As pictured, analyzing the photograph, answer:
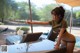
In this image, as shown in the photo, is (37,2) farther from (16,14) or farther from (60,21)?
(60,21)

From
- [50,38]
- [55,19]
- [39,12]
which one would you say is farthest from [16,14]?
[55,19]

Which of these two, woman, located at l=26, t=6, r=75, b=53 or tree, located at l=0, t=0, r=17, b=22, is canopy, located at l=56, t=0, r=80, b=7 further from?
woman, located at l=26, t=6, r=75, b=53

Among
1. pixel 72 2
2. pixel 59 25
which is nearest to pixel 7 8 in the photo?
pixel 72 2

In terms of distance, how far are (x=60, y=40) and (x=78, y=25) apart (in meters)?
3.04

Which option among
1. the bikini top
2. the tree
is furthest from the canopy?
the bikini top

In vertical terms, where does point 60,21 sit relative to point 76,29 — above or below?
above

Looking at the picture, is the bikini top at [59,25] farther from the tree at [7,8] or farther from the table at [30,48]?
the tree at [7,8]

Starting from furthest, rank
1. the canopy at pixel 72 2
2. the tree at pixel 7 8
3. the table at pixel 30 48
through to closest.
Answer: the canopy at pixel 72 2 → the tree at pixel 7 8 → the table at pixel 30 48

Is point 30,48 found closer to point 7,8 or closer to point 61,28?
point 61,28

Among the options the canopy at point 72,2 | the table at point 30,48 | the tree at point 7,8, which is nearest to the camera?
the table at point 30,48

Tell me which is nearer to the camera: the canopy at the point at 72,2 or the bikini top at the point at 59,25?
the bikini top at the point at 59,25

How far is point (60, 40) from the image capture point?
5.93ft

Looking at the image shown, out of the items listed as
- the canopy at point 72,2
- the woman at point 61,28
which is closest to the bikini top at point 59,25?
the woman at point 61,28

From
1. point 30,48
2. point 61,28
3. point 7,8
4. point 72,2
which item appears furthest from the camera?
point 72,2
